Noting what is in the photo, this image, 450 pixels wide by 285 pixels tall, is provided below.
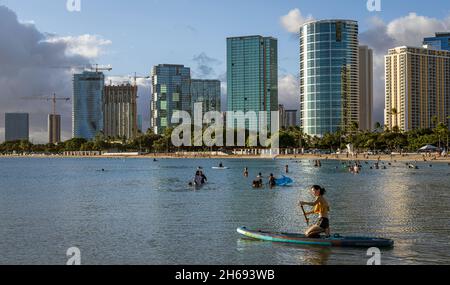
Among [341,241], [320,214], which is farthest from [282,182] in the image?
[320,214]

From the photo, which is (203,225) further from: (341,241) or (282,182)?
(282,182)

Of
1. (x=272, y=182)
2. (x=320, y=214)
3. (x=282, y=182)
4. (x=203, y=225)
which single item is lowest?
(x=203, y=225)

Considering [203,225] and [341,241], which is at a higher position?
[341,241]

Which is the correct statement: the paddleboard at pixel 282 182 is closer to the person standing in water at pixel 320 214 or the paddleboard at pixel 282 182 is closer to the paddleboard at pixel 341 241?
the paddleboard at pixel 341 241

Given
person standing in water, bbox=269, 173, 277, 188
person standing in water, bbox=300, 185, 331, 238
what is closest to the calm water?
person standing in water, bbox=300, 185, 331, 238

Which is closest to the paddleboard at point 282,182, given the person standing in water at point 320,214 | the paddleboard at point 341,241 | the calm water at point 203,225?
the calm water at point 203,225

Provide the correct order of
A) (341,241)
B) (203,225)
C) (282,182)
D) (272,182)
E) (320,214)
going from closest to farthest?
(320,214) < (341,241) < (203,225) < (272,182) < (282,182)

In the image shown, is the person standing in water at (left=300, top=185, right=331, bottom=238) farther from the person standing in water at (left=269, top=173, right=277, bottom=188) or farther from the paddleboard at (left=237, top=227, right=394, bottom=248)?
the person standing in water at (left=269, top=173, right=277, bottom=188)

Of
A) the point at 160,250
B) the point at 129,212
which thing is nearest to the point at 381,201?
the point at 129,212

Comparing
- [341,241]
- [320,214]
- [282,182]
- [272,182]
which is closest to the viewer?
[320,214]
